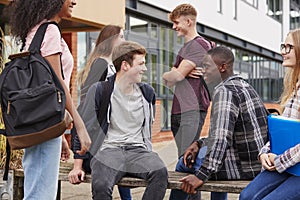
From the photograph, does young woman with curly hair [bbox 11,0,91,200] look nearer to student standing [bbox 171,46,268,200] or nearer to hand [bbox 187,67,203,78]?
student standing [bbox 171,46,268,200]

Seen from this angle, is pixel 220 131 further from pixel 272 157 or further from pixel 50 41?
pixel 50 41

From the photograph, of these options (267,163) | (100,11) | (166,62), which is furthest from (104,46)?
(100,11)

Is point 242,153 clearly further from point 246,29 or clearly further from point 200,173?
point 246,29

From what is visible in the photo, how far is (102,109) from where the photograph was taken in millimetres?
4285

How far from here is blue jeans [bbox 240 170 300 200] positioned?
134 inches

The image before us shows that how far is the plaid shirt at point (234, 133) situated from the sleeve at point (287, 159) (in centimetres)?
47

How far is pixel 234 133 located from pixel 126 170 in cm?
89

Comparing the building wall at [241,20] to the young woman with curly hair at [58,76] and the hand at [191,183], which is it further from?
the young woman with curly hair at [58,76]

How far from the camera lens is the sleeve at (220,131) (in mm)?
3879

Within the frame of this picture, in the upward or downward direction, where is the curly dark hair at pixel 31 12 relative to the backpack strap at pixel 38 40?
upward

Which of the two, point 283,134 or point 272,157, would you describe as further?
point 272,157

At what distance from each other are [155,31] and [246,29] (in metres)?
7.82

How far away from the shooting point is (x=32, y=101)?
2.93 meters

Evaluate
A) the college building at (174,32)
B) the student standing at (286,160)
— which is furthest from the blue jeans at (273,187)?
the college building at (174,32)
